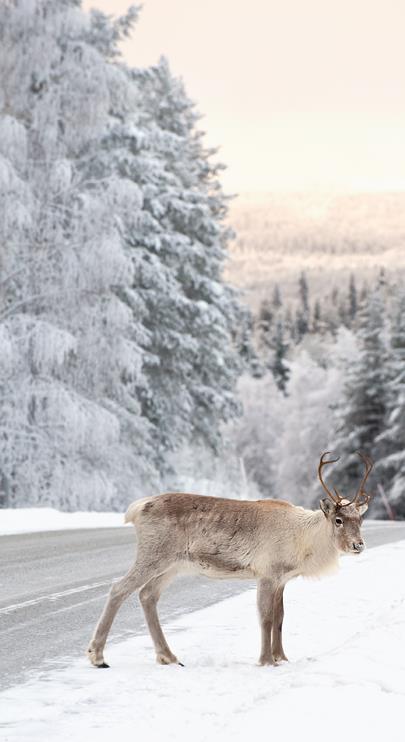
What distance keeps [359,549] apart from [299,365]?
87200 mm

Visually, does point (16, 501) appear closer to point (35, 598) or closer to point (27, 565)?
point (27, 565)

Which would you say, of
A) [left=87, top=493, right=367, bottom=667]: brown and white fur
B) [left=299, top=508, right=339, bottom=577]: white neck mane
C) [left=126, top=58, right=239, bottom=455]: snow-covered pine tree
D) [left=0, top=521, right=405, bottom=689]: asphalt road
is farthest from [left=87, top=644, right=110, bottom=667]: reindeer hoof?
[left=126, top=58, right=239, bottom=455]: snow-covered pine tree

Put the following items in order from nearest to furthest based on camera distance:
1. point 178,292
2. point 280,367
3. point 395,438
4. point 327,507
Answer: point 327,507 → point 178,292 → point 395,438 → point 280,367

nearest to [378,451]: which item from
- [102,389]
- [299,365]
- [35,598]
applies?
[102,389]

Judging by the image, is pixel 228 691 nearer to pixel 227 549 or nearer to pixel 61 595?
pixel 227 549

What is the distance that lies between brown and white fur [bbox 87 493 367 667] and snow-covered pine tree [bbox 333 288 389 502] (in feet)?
151

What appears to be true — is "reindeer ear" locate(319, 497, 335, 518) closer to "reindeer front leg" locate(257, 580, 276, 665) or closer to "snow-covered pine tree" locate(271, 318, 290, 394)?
"reindeer front leg" locate(257, 580, 276, 665)

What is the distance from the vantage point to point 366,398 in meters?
54.9

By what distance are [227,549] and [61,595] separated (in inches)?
149

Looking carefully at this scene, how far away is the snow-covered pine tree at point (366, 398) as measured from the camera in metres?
54.2

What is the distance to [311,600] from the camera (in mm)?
10984

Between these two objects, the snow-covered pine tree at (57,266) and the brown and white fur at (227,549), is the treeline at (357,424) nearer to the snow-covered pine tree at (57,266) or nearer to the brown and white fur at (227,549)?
the snow-covered pine tree at (57,266)

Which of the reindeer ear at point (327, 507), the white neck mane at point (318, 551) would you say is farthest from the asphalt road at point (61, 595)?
the reindeer ear at point (327, 507)

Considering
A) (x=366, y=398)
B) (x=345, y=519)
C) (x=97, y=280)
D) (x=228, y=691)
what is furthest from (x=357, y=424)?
(x=228, y=691)
